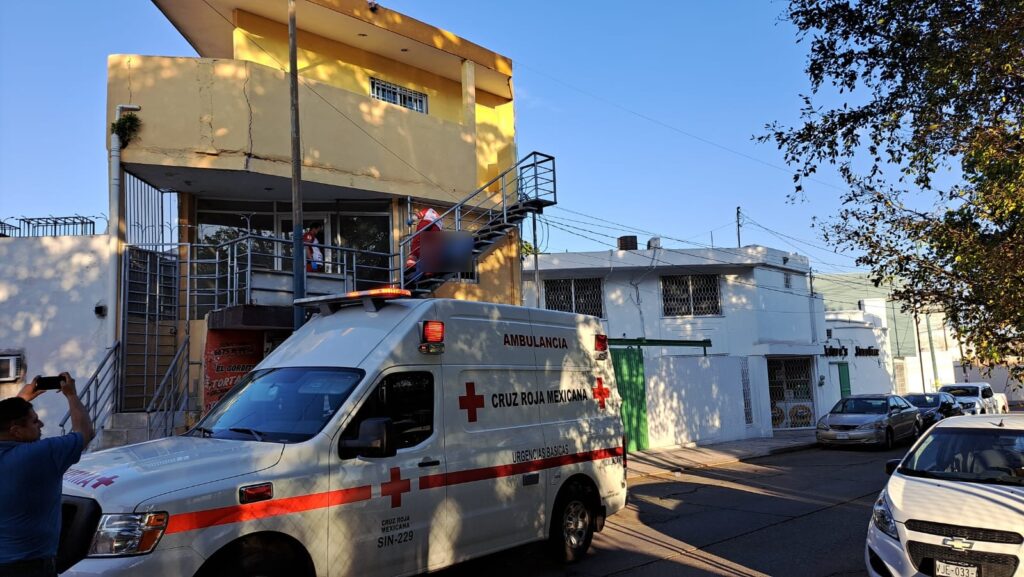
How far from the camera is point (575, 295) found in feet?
84.9

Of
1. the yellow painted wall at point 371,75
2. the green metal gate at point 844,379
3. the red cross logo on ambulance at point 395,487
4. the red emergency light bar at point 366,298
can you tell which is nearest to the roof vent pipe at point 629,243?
the yellow painted wall at point 371,75

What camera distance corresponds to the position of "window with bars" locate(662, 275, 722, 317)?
25875 millimetres

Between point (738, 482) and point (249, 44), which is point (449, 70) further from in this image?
point (738, 482)

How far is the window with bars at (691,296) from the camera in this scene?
1019 inches

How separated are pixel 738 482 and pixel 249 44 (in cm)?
1262

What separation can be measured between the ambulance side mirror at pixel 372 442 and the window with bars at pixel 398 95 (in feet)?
39.3

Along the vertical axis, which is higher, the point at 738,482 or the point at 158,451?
the point at 158,451

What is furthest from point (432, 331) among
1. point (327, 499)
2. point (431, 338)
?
point (327, 499)

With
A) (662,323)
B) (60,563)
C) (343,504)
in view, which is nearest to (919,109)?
(343,504)

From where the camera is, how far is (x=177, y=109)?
12.9m

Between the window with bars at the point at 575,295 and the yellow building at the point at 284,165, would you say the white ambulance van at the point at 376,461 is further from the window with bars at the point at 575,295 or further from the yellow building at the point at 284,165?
the window with bars at the point at 575,295

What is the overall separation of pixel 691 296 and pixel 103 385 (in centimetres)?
1914

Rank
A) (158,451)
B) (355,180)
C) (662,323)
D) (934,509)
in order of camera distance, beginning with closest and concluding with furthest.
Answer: (158,451) < (934,509) < (355,180) < (662,323)

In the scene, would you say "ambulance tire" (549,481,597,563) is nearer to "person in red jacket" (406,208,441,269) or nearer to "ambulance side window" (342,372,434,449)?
"ambulance side window" (342,372,434,449)
